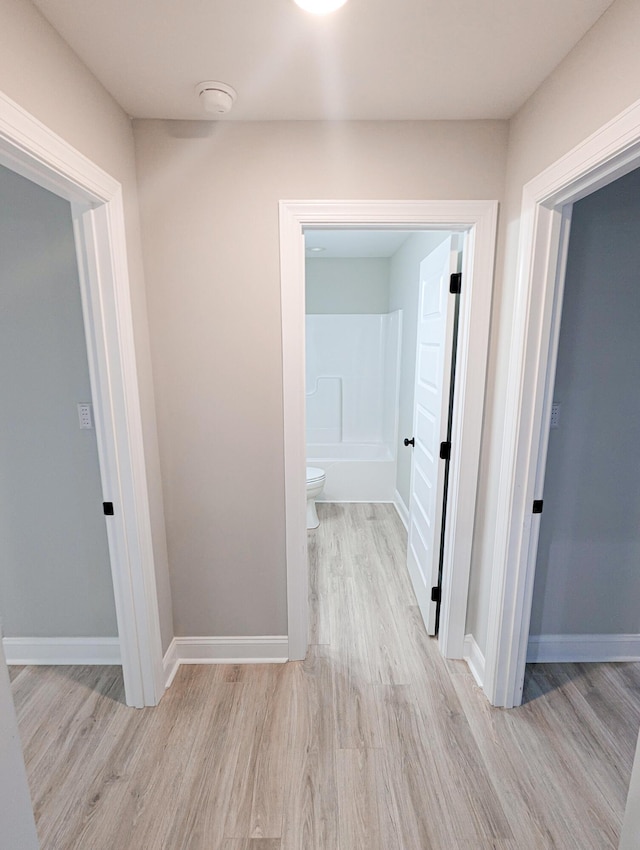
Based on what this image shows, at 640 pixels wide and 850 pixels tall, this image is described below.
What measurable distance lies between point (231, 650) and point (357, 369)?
3.19 m

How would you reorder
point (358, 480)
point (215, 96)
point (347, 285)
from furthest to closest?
point (347, 285)
point (358, 480)
point (215, 96)

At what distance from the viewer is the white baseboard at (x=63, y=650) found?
2033mm

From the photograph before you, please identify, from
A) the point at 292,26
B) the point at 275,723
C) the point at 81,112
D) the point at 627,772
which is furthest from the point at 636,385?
the point at 81,112

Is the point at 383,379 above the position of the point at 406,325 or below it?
below

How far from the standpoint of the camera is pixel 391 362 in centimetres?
427

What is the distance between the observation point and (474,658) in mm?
1978

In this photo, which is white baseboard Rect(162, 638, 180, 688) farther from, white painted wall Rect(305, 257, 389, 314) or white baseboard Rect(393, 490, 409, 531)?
white painted wall Rect(305, 257, 389, 314)

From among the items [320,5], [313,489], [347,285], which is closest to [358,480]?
[313,489]

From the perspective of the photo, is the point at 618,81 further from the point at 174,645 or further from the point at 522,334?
the point at 174,645

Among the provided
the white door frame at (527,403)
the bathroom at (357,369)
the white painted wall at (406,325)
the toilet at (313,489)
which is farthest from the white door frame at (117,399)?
the bathroom at (357,369)

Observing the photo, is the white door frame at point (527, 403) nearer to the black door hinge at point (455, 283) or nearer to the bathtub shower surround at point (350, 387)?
the black door hinge at point (455, 283)

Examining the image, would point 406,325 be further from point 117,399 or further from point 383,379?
point 117,399

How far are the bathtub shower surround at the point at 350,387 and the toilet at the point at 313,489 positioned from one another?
2.78 ft

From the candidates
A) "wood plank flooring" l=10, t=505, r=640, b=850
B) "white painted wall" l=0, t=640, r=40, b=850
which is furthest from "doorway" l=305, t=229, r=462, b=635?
"white painted wall" l=0, t=640, r=40, b=850
